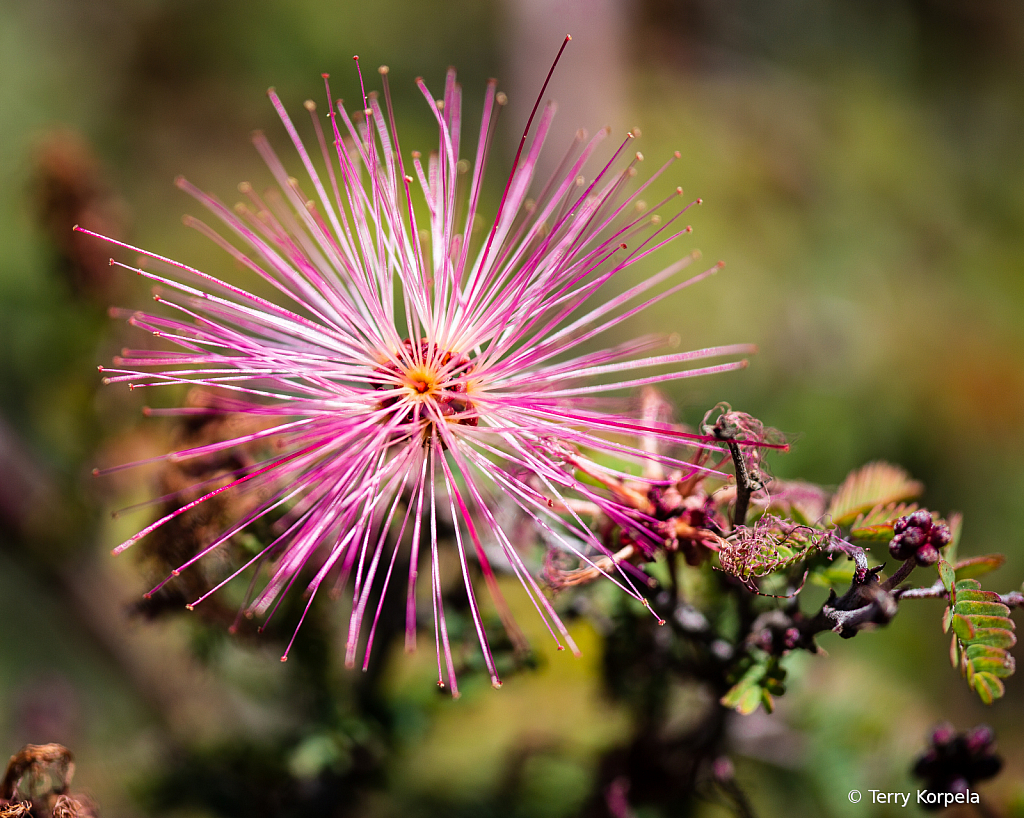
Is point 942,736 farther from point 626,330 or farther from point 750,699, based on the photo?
point 626,330

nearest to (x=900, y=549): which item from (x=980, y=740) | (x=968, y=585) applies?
(x=968, y=585)

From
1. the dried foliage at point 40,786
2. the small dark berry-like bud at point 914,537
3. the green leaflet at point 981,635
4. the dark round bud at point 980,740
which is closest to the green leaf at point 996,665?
the green leaflet at point 981,635

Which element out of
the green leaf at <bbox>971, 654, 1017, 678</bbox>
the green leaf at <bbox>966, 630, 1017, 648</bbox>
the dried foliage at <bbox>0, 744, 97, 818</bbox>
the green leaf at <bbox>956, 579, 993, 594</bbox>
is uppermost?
the green leaf at <bbox>956, 579, 993, 594</bbox>

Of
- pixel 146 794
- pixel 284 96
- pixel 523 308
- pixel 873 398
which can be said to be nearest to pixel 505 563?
pixel 523 308

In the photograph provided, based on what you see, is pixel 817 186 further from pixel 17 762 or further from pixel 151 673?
pixel 17 762

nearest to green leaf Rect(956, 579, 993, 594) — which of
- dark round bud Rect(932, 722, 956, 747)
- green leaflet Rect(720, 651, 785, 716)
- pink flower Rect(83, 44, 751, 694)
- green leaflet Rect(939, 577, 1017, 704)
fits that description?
green leaflet Rect(939, 577, 1017, 704)

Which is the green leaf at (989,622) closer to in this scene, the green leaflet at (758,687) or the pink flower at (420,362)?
the green leaflet at (758,687)

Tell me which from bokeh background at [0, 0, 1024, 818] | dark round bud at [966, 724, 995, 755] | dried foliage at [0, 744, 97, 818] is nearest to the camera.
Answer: dried foliage at [0, 744, 97, 818]

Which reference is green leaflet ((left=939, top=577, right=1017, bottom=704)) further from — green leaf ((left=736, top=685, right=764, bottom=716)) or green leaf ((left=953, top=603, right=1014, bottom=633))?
green leaf ((left=736, top=685, right=764, bottom=716))
